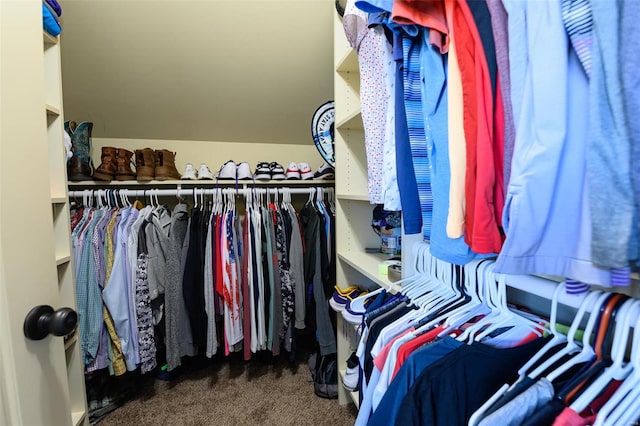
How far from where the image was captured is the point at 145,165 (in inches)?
60.4

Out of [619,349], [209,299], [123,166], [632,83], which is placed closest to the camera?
[632,83]

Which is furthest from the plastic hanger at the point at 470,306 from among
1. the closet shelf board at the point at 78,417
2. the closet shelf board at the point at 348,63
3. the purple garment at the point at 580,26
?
the closet shelf board at the point at 78,417

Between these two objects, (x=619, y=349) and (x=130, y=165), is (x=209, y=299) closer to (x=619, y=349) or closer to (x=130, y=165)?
(x=130, y=165)

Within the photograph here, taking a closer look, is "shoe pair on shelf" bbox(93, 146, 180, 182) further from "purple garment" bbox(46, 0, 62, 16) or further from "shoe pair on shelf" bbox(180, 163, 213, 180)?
"purple garment" bbox(46, 0, 62, 16)

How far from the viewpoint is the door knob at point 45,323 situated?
0.50m

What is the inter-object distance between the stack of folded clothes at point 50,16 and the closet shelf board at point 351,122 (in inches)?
40.6

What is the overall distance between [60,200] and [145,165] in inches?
24.8

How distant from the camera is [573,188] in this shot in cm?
34

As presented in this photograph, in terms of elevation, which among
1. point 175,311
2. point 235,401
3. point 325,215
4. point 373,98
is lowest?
point 235,401

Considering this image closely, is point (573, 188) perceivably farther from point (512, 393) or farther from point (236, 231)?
point (236, 231)

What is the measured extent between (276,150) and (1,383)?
6.02 feet

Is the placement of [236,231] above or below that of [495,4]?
below

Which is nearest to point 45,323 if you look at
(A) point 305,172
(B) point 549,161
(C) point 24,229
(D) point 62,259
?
(C) point 24,229

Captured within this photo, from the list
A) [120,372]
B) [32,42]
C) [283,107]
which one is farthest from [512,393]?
[283,107]
